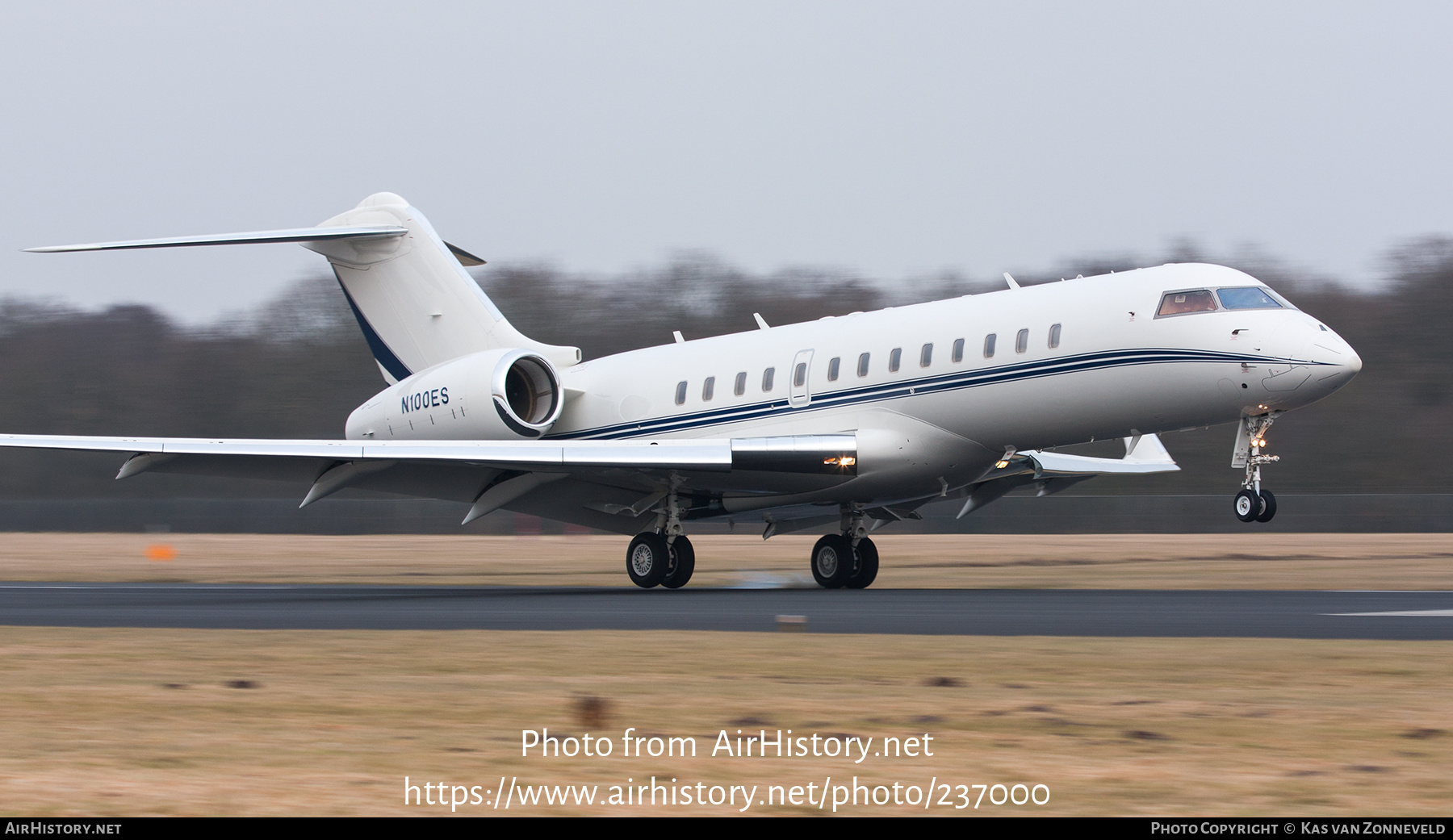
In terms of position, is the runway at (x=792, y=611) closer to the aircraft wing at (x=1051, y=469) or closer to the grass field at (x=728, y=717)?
the grass field at (x=728, y=717)

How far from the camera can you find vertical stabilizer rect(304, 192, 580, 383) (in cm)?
2448

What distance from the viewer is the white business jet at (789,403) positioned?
1745 cm

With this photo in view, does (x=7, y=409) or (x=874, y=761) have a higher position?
(x=7, y=409)

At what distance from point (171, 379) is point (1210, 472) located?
3588cm

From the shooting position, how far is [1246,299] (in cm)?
1739

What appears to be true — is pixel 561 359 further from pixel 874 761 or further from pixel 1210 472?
pixel 1210 472

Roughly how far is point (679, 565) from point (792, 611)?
5315 millimetres

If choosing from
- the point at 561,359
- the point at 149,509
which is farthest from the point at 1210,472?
the point at 149,509

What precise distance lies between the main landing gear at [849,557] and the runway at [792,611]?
3.69 ft

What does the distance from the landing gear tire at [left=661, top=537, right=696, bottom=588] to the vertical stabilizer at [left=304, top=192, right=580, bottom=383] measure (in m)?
4.39

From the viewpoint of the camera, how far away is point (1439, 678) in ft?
30.9

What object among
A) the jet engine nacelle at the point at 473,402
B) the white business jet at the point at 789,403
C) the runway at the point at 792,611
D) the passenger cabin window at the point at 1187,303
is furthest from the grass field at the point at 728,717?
the jet engine nacelle at the point at 473,402

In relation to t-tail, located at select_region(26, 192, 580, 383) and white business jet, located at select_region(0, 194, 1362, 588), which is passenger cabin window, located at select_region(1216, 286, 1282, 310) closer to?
white business jet, located at select_region(0, 194, 1362, 588)

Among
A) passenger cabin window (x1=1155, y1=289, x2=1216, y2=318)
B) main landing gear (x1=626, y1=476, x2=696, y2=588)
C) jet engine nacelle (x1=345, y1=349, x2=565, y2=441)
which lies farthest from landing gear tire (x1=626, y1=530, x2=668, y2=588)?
passenger cabin window (x1=1155, y1=289, x2=1216, y2=318)
